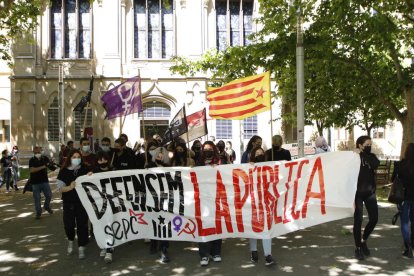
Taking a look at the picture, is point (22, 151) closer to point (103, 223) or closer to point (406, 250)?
point (103, 223)

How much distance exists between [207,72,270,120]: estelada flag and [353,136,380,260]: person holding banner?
172 cm

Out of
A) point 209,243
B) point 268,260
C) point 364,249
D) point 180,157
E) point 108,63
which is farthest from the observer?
point 108,63

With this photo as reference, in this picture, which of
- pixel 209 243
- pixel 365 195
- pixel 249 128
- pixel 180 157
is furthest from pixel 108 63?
pixel 365 195

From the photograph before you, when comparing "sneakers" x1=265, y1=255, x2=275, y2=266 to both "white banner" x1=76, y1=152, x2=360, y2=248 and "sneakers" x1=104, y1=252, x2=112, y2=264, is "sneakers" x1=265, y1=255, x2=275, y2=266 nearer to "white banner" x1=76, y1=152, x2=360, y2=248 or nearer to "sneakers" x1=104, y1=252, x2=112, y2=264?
"white banner" x1=76, y1=152, x2=360, y2=248

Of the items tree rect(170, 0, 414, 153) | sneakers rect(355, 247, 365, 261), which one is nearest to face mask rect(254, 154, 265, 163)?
sneakers rect(355, 247, 365, 261)

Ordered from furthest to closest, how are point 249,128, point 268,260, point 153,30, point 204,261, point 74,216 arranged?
point 249,128, point 153,30, point 74,216, point 204,261, point 268,260

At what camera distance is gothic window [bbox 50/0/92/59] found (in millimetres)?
27328

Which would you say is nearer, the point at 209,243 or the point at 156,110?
the point at 209,243

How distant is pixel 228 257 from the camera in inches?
258

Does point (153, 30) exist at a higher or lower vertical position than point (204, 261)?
higher

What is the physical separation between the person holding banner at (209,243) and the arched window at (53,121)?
2231cm

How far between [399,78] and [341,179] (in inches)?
293

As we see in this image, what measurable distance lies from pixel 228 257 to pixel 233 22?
24131mm

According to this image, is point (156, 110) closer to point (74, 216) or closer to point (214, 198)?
point (74, 216)
